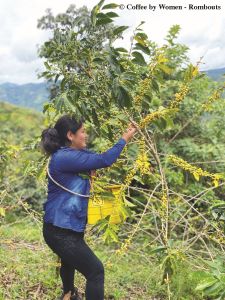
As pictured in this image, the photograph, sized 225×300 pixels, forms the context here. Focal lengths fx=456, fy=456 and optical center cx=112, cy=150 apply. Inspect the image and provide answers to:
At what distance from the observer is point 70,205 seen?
343cm

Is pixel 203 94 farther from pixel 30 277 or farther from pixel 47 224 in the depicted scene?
pixel 47 224

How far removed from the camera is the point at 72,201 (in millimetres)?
3439

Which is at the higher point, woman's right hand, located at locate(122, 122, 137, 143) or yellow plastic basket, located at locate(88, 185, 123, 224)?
woman's right hand, located at locate(122, 122, 137, 143)

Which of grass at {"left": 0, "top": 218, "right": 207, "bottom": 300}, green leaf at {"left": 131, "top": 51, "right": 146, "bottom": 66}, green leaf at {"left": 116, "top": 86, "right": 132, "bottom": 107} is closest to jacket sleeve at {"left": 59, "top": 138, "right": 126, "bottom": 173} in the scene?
green leaf at {"left": 116, "top": 86, "right": 132, "bottom": 107}

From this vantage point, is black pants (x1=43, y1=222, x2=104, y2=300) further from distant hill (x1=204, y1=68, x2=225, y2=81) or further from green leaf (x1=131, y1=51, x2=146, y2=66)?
distant hill (x1=204, y1=68, x2=225, y2=81)

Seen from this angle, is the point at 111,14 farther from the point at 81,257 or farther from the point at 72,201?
the point at 81,257

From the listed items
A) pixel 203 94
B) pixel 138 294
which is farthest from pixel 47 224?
pixel 203 94

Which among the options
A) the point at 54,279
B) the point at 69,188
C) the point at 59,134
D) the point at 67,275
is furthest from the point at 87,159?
the point at 54,279

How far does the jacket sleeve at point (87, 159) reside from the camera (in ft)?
10.7

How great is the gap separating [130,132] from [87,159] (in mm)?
385

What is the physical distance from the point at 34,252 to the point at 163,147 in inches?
110

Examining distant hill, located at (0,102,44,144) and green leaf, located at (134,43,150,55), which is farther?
distant hill, located at (0,102,44,144)

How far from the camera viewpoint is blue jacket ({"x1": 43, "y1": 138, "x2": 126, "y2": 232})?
11.0 ft

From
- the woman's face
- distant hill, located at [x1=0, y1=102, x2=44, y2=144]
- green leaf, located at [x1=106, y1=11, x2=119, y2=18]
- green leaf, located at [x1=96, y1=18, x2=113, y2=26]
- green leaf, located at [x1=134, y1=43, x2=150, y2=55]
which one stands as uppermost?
distant hill, located at [x1=0, y1=102, x2=44, y2=144]
